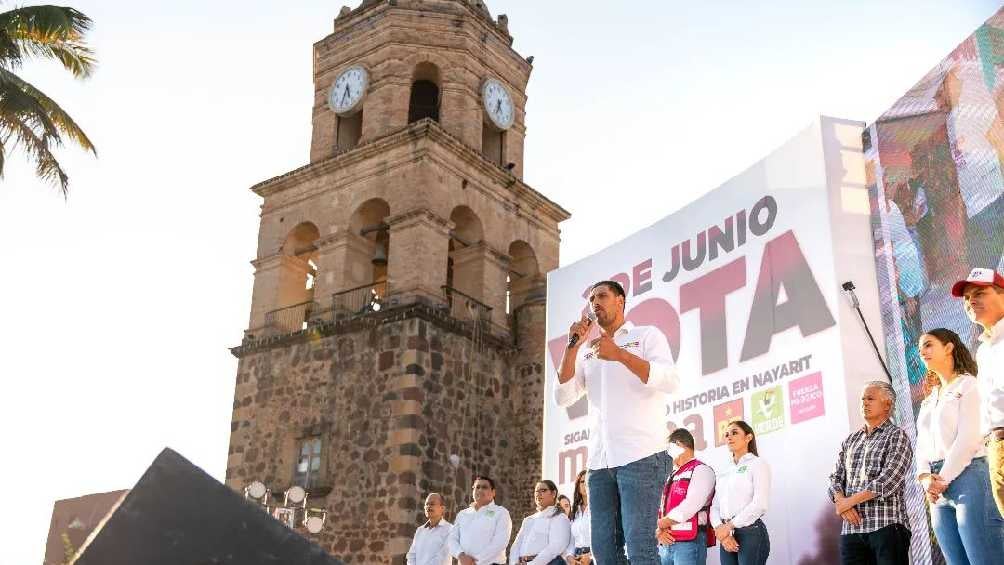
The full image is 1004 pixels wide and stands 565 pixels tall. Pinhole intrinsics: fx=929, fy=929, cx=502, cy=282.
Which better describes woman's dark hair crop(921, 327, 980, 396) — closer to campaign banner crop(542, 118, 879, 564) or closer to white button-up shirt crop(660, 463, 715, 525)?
white button-up shirt crop(660, 463, 715, 525)

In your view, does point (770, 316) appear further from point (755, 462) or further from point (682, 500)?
point (682, 500)

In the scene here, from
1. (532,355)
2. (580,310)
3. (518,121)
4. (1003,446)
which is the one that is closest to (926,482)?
(1003,446)

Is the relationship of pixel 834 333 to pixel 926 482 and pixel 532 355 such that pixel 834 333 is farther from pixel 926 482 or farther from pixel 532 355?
pixel 532 355

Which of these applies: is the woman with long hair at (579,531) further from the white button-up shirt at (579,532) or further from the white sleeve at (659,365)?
the white sleeve at (659,365)

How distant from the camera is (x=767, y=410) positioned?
8.54 metres

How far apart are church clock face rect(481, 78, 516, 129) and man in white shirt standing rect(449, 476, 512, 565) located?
1148 centimetres

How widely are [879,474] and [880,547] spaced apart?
0.36 metres

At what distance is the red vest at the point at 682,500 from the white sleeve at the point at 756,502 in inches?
8.3

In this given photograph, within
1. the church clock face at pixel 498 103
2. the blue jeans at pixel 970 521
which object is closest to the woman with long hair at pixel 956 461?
the blue jeans at pixel 970 521

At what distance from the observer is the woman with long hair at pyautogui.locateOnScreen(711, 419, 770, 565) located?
18.6ft

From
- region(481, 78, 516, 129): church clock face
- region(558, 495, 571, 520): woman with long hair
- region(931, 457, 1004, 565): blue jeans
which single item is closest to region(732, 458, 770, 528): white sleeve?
region(931, 457, 1004, 565): blue jeans

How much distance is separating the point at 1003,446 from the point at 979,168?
446 centimetres

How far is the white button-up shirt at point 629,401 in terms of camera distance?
11.6ft

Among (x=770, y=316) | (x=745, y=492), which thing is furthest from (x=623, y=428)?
(x=770, y=316)
